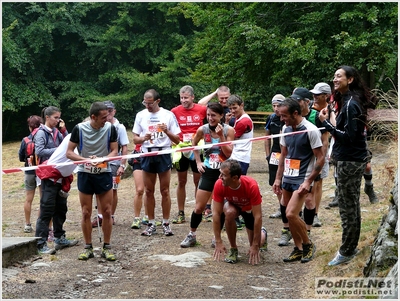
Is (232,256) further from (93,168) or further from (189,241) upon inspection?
(93,168)

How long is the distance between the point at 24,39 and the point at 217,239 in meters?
26.9

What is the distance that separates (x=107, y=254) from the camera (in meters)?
7.72

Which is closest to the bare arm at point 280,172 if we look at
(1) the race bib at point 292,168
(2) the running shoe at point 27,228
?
(1) the race bib at point 292,168

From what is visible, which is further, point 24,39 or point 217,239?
point 24,39

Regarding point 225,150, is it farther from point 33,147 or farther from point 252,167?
point 252,167

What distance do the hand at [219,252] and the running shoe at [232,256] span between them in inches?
2.7

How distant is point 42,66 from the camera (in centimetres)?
3294

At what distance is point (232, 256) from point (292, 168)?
1207 mm

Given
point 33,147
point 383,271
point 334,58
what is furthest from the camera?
point 334,58

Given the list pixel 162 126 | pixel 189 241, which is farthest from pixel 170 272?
pixel 162 126

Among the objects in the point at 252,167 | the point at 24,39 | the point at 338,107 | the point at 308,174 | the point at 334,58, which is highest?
the point at 24,39

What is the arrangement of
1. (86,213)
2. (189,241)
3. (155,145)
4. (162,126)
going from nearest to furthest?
(86,213) → (189,241) → (162,126) → (155,145)

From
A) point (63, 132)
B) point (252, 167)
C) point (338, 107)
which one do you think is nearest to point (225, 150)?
point (338, 107)

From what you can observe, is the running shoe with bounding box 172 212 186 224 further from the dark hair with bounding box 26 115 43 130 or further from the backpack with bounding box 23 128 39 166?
the dark hair with bounding box 26 115 43 130
